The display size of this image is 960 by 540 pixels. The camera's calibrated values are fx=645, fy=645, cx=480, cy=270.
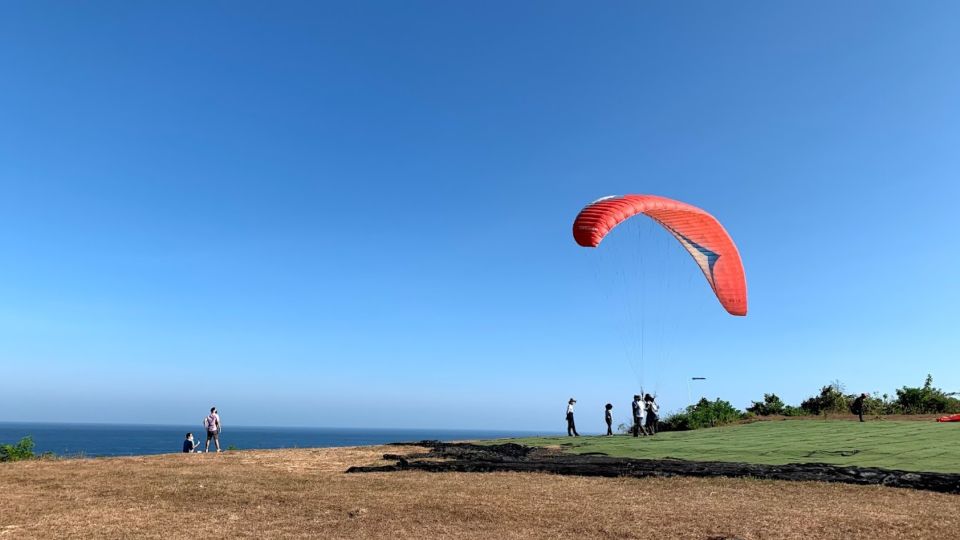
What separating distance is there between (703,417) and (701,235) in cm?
1030

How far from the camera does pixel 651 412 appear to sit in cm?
2438

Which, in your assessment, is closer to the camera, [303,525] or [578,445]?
[303,525]

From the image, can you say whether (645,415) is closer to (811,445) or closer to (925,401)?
(811,445)

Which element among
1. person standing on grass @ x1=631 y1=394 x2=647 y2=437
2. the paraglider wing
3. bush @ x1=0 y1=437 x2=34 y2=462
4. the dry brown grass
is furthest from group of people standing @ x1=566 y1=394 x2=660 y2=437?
bush @ x1=0 y1=437 x2=34 y2=462

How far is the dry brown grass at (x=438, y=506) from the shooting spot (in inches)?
318

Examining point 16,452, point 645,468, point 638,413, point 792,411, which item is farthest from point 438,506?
point 792,411

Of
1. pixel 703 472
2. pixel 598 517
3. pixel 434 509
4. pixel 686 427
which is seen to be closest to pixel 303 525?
pixel 434 509

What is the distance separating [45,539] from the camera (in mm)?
7797

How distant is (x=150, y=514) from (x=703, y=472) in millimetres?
9418

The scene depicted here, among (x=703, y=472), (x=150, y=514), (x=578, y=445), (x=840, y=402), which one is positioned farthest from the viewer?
(x=840, y=402)

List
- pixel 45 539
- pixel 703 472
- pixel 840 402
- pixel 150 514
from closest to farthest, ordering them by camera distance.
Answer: pixel 45 539
pixel 150 514
pixel 703 472
pixel 840 402

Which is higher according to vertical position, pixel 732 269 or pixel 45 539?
pixel 732 269

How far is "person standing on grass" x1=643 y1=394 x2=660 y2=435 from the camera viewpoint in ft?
79.7

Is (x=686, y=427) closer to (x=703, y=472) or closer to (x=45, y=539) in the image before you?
(x=703, y=472)
